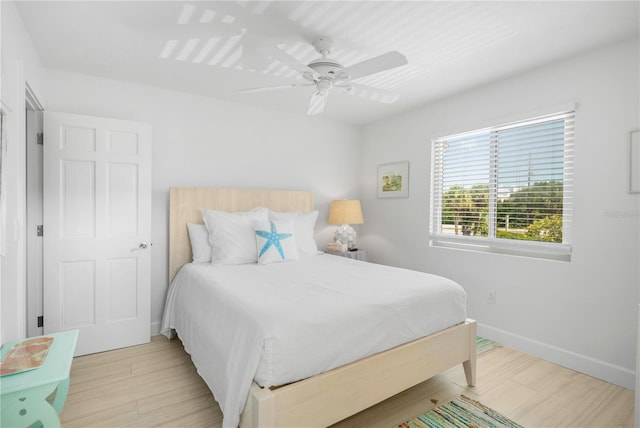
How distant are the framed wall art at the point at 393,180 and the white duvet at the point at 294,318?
159cm

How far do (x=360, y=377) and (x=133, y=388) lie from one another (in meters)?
1.60

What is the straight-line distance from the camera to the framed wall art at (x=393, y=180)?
13.1 ft

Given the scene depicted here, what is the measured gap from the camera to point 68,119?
2.69 meters

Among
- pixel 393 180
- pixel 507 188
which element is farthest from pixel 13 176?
pixel 507 188

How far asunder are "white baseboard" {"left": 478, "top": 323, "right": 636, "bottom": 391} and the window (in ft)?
2.44

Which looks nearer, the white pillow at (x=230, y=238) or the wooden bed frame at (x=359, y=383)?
the wooden bed frame at (x=359, y=383)

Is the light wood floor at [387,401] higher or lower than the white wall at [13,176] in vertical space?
lower

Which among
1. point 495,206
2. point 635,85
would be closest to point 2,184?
point 495,206

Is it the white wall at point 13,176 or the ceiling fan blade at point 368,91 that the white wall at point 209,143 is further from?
the ceiling fan blade at point 368,91

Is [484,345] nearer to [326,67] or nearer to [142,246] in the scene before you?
[326,67]

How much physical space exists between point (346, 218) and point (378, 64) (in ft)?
7.56

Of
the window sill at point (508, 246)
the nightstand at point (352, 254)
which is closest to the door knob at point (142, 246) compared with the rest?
the nightstand at point (352, 254)

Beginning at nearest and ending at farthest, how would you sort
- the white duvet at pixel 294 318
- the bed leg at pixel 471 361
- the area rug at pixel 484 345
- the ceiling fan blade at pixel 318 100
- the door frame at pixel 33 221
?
the white duvet at pixel 294 318 → the bed leg at pixel 471 361 → the ceiling fan blade at pixel 318 100 → the door frame at pixel 33 221 → the area rug at pixel 484 345

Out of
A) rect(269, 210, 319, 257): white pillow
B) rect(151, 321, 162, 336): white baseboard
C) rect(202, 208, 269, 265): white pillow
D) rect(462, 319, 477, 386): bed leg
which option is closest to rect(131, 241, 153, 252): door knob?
rect(202, 208, 269, 265): white pillow
